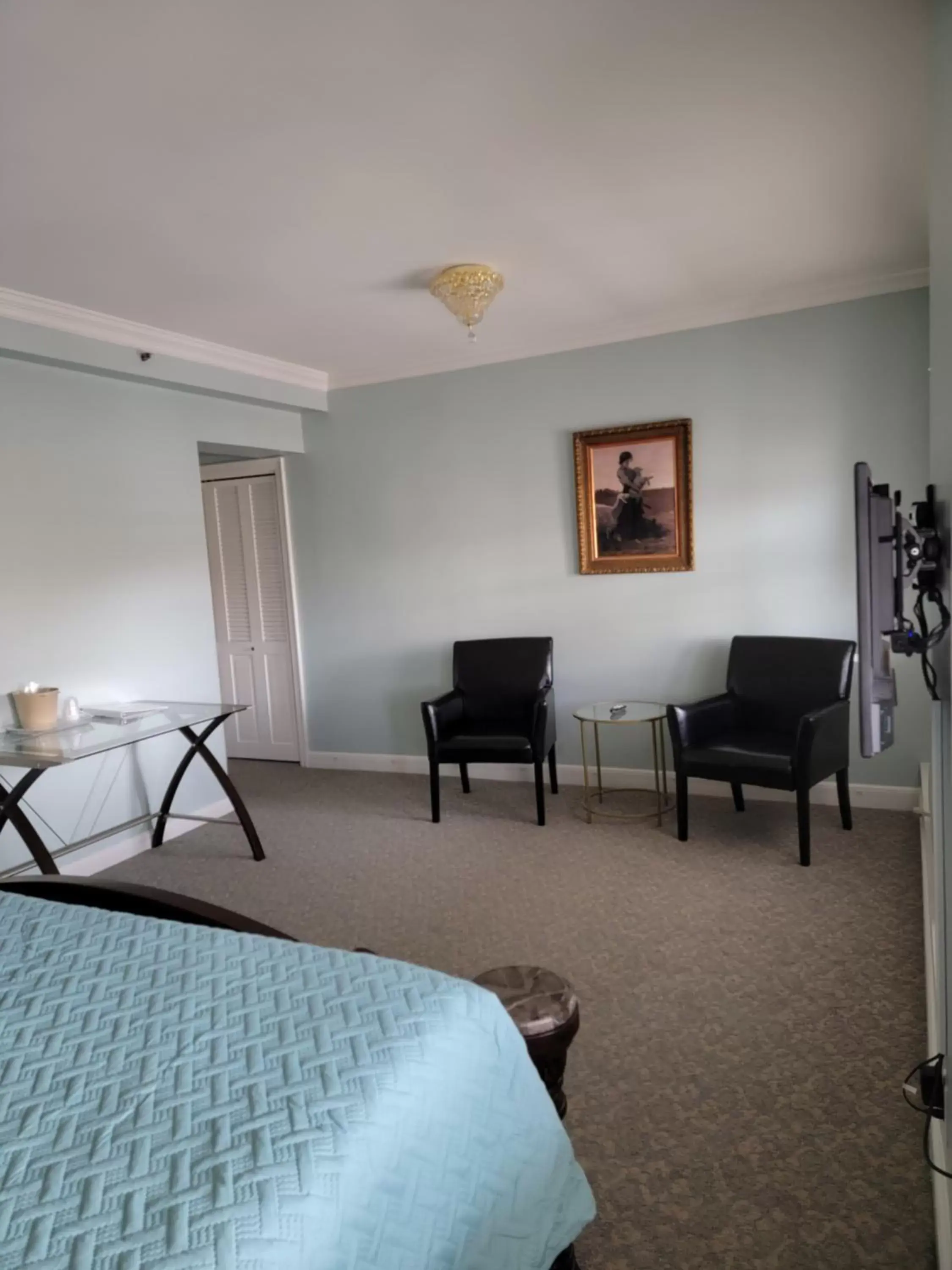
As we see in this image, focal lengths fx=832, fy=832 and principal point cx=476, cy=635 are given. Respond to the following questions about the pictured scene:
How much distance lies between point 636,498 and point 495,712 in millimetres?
1461

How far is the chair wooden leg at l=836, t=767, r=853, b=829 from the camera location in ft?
12.8

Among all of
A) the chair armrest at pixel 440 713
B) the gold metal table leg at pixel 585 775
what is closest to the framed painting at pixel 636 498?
the gold metal table leg at pixel 585 775

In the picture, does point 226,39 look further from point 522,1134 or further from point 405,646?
point 405,646

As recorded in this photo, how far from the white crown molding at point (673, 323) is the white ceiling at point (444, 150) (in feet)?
0.22

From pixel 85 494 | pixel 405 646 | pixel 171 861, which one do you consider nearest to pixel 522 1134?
pixel 171 861

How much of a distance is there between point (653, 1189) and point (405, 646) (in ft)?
12.5

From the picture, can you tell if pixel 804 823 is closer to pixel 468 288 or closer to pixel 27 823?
pixel 468 288

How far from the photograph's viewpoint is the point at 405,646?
17.7 feet

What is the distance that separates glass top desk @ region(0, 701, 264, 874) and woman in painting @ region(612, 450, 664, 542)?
7.45ft

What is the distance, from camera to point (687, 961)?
9.44ft

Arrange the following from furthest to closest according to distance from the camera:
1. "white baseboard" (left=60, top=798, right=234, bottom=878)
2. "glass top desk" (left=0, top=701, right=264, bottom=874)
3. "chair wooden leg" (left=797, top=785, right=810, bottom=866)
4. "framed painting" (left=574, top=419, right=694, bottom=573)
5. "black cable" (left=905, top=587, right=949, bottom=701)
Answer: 1. "framed painting" (left=574, top=419, right=694, bottom=573)
2. "white baseboard" (left=60, top=798, right=234, bottom=878)
3. "chair wooden leg" (left=797, top=785, right=810, bottom=866)
4. "glass top desk" (left=0, top=701, right=264, bottom=874)
5. "black cable" (left=905, top=587, right=949, bottom=701)

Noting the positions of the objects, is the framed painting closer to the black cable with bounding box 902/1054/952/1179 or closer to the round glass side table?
the round glass side table

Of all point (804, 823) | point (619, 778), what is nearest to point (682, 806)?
point (804, 823)

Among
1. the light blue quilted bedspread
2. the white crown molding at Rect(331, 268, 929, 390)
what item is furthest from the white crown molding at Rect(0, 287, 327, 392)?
the light blue quilted bedspread
